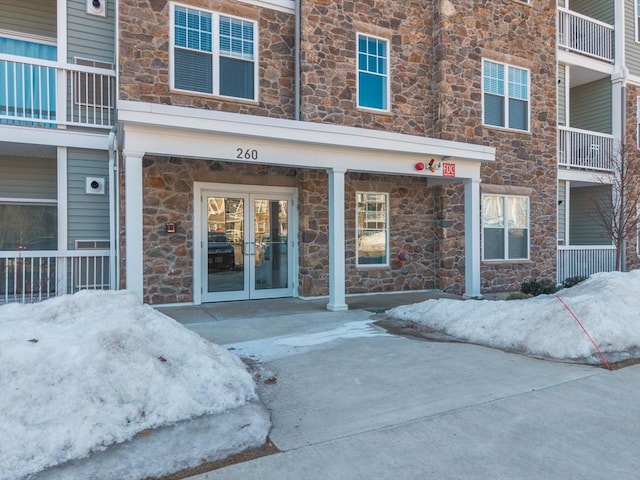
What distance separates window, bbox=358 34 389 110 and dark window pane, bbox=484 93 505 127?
293cm

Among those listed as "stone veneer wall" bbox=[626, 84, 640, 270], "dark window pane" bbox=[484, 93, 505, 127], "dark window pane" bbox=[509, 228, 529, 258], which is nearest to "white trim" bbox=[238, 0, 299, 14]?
"dark window pane" bbox=[484, 93, 505, 127]

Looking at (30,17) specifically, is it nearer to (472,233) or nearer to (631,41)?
(472,233)

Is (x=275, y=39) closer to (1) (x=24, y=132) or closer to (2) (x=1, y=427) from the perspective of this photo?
(1) (x=24, y=132)

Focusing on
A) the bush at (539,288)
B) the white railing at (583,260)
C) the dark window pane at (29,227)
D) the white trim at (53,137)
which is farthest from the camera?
the white railing at (583,260)

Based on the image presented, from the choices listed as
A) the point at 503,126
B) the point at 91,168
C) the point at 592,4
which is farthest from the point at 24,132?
the point at 592,4

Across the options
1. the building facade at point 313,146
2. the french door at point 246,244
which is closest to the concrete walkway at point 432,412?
the building facade at point 313,146

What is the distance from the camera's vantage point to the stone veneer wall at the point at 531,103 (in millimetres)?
11195

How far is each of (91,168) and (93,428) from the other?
6754 millimetres

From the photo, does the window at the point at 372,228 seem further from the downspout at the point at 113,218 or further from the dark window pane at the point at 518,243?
the downspout at the point at 113,218

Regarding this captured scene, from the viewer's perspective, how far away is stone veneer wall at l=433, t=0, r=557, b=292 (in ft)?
36.7

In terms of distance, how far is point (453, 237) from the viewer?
445 inches

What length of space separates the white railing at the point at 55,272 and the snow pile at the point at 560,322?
584 cm

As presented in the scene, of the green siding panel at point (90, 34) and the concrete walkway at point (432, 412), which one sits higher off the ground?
the green siding panel at point (90, 34)

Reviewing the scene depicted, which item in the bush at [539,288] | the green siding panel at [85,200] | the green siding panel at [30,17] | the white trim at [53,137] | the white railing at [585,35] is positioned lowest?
the bush at [539,288]
